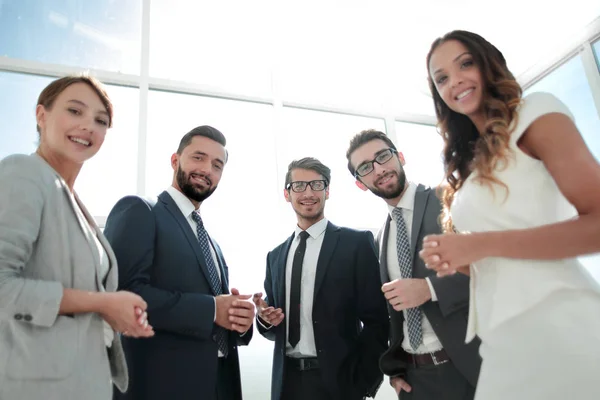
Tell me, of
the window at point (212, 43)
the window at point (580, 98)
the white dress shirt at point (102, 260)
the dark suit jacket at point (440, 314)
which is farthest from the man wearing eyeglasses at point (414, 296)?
the window at point (212, 43)

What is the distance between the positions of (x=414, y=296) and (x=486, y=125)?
81 centimetres

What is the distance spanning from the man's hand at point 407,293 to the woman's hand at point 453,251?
657mm

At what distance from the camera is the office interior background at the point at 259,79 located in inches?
126

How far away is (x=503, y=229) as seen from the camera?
3.16 feet

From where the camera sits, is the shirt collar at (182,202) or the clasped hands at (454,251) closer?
the clasped hands at (454,251)

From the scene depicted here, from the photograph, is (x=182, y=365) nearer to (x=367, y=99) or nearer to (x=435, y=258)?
(x=435, y=258)

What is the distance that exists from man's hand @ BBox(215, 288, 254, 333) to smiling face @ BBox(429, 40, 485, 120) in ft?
4.02

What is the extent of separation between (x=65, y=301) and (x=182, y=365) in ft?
2.35

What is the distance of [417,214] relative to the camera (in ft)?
6.21

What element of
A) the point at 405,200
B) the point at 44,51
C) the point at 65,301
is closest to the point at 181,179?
the point at 65,301

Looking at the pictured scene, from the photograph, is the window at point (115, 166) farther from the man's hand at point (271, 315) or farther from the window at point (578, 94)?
the window at point (578, 94)

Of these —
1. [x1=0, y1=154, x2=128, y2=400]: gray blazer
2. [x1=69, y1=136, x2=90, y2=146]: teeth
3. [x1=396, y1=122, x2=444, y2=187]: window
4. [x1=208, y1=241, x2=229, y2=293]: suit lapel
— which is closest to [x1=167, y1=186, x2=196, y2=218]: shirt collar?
[x1=208, y1=241, x2=229, y2=293]: suit lapel

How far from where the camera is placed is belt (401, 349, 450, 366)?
167 centimetres

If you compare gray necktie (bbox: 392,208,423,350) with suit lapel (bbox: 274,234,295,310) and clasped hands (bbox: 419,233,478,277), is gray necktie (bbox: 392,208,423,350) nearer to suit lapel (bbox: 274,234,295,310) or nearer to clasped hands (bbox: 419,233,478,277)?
suit lapel (bbox: 274,234,295,310)
